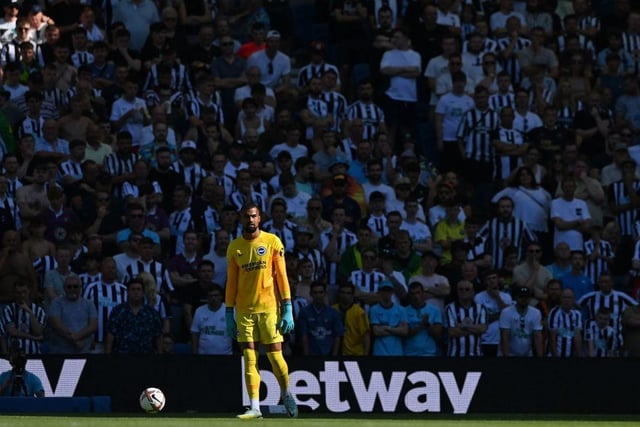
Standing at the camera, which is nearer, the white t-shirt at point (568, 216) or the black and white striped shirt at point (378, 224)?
the black and white striped shirt at point (378, 224)

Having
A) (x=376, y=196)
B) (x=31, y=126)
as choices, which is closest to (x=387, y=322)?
(x=376, y=196)

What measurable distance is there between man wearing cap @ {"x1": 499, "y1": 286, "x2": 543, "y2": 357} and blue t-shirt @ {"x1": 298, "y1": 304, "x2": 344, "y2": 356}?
2313 millimetres

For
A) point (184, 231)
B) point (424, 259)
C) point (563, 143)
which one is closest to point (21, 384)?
point (184, 231)

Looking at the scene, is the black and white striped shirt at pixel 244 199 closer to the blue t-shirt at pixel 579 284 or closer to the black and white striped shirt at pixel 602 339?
the blue t-shirt at pixel 579 284

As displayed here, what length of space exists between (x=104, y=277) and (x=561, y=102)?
8.59m

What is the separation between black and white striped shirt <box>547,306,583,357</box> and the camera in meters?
21.5

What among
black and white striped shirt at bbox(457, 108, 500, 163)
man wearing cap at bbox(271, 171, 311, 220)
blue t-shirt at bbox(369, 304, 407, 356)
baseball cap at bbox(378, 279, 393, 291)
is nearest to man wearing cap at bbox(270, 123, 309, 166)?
man wearing cap at bbox(271, 171, 311, 220)

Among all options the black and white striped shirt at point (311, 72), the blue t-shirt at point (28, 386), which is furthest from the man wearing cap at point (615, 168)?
the blue t-shirt at point (28, 386)

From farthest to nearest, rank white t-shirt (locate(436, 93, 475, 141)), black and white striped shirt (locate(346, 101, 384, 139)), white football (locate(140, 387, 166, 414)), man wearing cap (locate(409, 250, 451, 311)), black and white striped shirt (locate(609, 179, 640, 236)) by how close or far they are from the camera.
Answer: white t-shirt (locate(436, 93, 475, 141)) → black and white striped shirt (locate(346, 101, 384, 139)) → black and white striped shirt (locate(609, 179, 640, 236)) → man wearing cap (locate(409, 250, 451, 311)) → white football (locate(140, 387, 166, 414))

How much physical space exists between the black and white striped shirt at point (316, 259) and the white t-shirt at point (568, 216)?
148 inches

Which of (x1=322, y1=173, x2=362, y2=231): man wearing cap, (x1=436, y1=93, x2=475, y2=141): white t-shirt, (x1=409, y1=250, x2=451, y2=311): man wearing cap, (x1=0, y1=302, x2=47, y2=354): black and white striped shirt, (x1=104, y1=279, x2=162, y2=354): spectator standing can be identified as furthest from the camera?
(x1=436, y1=93, x2=475, y2=141): white t-shirt

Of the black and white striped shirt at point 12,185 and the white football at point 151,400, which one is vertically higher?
the black and white striped shirt at point 12,185

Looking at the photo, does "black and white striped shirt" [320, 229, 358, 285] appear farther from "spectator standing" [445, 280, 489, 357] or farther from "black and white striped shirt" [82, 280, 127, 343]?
"black and white striped shirt" [82, 280, 127, 343]

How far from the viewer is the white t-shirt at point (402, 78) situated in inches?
987
